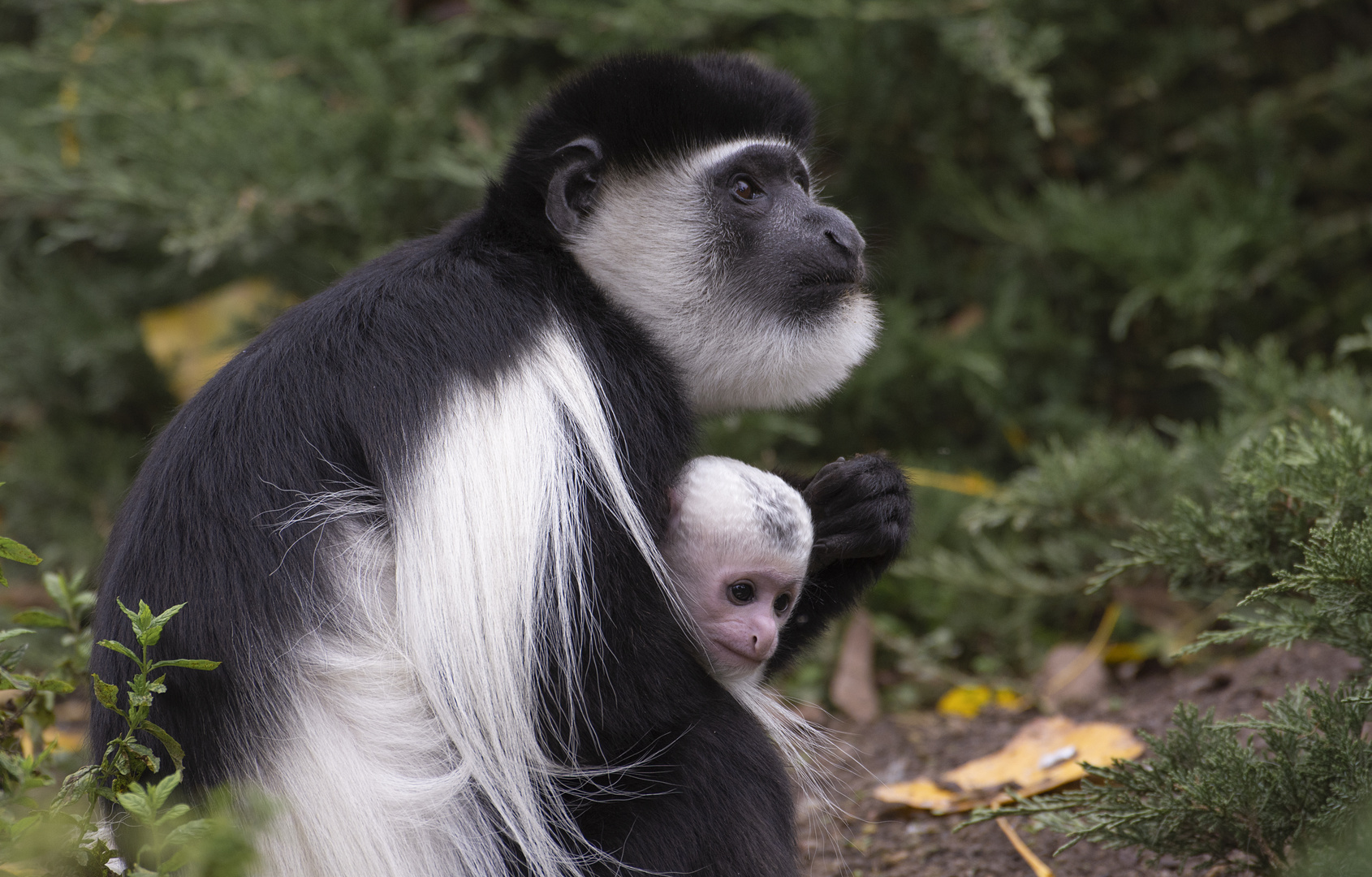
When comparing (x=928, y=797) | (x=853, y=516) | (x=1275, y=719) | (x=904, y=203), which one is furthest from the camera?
(x=904, y=203)

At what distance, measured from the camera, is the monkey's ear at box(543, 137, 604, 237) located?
1876 mm

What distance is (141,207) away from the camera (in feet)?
11.6

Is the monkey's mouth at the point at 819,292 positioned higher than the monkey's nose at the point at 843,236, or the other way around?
the monkey's nose at the point at 843,236

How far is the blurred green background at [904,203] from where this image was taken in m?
3.21

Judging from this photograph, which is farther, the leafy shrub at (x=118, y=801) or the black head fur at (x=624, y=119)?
the black head fur at (x=624, y=119)

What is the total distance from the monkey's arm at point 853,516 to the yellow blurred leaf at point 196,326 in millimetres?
2290

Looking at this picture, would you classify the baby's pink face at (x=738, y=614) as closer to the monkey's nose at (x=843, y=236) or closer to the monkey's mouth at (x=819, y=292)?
the monkey's mouth at (x=819, y=292)

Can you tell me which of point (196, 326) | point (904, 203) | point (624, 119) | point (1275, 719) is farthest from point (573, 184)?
point (196, 326)

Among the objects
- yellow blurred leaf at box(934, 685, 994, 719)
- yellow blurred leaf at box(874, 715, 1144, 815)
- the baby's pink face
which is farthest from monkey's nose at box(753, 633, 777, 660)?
yellow blurred leaf at box(934, 685, 994, 719)

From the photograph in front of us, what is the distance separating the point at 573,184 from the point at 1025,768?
4.66ft

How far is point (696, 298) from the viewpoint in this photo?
1926 mm

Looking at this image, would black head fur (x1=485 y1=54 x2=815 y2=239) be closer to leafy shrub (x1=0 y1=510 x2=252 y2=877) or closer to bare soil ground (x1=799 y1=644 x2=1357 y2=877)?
leafy shrub (x1=0 y1=510 x2=252 y2=877)

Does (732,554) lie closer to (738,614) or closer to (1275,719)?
(738,614)

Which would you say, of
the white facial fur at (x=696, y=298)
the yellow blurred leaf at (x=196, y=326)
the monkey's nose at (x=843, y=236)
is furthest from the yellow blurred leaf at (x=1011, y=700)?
the yellow blurred leaf at (x=196, y=326)
